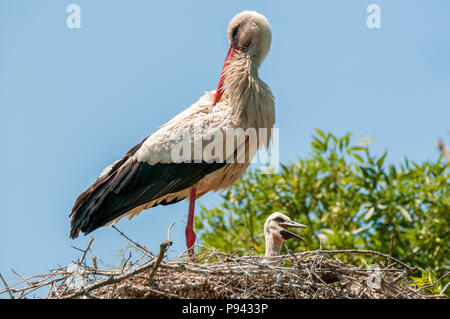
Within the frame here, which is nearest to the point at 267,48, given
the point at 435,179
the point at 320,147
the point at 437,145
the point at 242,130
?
the point at 242,130

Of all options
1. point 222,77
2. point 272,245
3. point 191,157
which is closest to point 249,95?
point 222,77

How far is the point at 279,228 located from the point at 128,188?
1.12 m

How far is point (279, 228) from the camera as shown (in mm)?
4945

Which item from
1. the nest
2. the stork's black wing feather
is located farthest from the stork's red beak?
the nest

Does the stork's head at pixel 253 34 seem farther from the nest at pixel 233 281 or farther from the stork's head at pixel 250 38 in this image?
the nest at pixel 233 281

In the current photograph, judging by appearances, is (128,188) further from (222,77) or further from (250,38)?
(250,38)

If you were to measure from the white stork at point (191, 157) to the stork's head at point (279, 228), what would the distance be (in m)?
0.57

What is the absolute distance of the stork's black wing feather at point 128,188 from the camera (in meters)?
5.08

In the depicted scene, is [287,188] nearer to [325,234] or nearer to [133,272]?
[325,234]

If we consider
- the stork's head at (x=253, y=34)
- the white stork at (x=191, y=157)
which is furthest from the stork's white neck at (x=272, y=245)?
the stork's head at (x=253, y=34)

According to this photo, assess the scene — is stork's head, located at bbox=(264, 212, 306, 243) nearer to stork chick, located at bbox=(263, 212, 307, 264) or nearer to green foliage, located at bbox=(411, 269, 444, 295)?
stork chick, located at bbox=(263, 212, 307, 264)

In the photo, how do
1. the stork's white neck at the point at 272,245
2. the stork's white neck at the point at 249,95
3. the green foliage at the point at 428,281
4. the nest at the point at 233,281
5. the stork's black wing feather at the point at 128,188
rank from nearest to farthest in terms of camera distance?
1. the nest at the point at 233,281
2. the green foliage at the point at 428,281
3. the stork's white neck at the point at 272,245
4. the stork's black wing feather at the point at 128,188
5. the stork's white neck at the point at 249,95

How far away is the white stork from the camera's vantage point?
16.9 ft

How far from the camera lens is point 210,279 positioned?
13.2 feet
